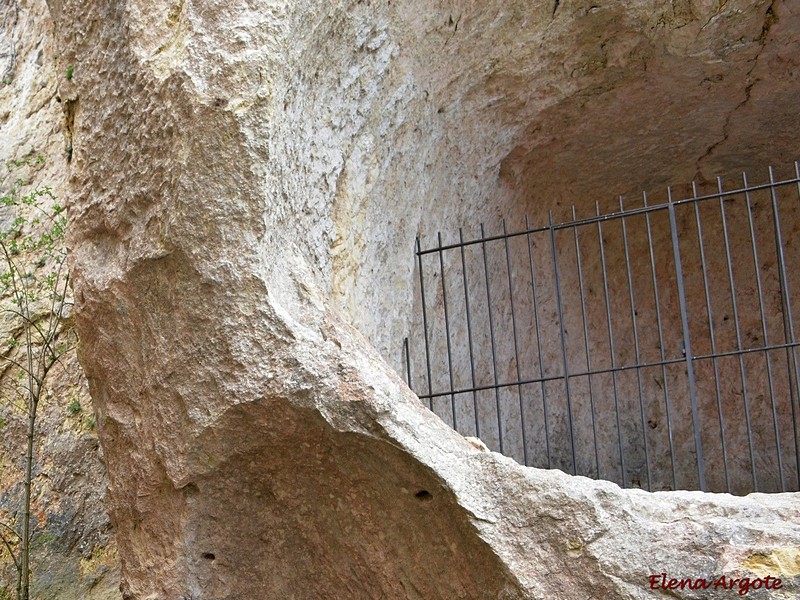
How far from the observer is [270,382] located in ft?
10.7

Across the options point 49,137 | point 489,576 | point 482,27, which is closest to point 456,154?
point 482,27

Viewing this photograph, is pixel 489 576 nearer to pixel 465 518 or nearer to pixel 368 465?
pixel 465 518

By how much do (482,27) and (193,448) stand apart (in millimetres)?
2455

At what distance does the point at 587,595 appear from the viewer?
9.86 ft

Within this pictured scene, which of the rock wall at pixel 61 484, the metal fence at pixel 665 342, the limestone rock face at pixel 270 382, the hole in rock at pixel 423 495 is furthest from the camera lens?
the metal fence at pixel 665 342

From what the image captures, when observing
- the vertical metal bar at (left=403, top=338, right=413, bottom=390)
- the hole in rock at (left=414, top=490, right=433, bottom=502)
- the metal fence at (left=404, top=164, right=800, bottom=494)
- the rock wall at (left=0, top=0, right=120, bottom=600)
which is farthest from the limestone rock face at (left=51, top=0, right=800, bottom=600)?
the metal fence at (left=404, top=164, right=800, bottom=494)

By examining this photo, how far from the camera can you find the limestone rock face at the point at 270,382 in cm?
311

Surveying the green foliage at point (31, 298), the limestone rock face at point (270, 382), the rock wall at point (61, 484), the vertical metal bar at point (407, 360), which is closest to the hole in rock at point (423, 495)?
the limestone rock face at point (270, 382)

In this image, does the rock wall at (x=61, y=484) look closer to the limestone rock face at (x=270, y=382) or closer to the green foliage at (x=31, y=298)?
the green foliage at (x=31, y=298)

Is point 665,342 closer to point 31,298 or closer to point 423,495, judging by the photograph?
point 423,495

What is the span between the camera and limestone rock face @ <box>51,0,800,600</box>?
311cm

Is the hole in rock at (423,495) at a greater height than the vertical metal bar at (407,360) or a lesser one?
lesser

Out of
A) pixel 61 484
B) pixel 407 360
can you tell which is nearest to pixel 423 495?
pixel 407 360

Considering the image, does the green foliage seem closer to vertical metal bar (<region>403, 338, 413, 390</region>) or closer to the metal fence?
vertical metal bar (<region>403, 338, 413, 390</region>)
